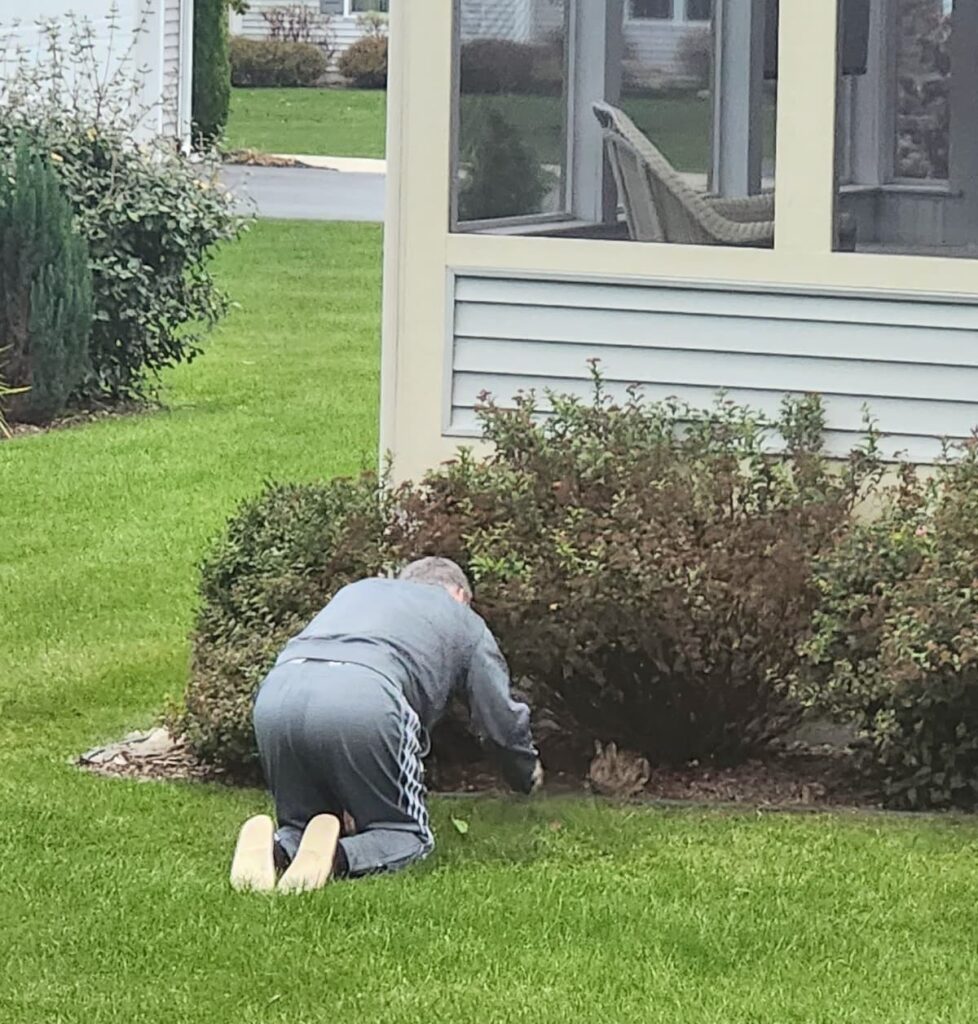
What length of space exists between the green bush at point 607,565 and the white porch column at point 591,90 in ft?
2.06

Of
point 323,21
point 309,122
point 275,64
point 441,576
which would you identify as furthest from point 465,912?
point 323,21

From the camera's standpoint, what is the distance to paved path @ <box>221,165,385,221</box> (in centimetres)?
2420

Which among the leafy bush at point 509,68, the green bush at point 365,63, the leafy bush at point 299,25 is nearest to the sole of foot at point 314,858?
the leafy bush at point 509,68

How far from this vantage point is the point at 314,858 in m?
5.44

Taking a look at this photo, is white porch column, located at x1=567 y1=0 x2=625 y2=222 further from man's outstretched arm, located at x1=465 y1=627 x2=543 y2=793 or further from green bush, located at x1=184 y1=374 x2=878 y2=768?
Result: man's outstretched arm, located at x1=465 y1=627 x2=543 y2=793

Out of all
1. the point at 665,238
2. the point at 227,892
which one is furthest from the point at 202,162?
the point at 227,892

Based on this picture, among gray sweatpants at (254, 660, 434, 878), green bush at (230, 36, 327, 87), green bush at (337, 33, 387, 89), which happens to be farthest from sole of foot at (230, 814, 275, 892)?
green bush at (230, 36, 327, 87)

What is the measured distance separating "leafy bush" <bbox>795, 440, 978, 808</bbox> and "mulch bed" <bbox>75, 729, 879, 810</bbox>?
0.62 feet

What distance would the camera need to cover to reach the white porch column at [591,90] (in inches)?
274

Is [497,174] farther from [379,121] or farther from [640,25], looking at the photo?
[379,121]

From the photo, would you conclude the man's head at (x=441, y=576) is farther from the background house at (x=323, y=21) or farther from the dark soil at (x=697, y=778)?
the background house at (x=323, y=21)

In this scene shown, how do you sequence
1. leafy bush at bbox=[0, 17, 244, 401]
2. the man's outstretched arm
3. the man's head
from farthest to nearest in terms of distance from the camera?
1. leafy bush at bbox=[0, 17, 244, 401]
2. the man's head
3. the man's outstretched arm

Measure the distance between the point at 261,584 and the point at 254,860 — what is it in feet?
4.90

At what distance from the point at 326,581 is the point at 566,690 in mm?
775
